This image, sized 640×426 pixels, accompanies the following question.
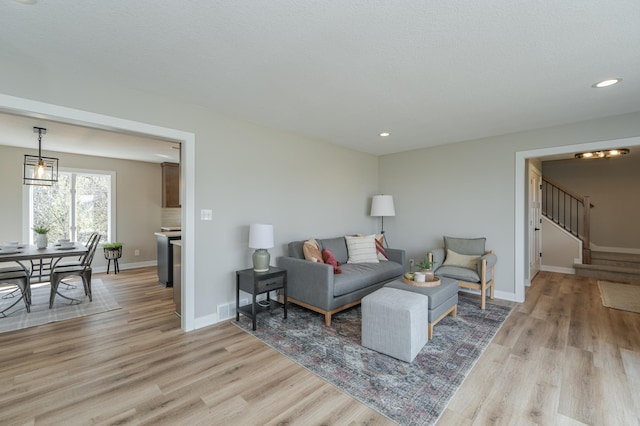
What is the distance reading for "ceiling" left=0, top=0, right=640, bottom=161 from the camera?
64.1 inches

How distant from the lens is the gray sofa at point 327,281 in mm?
3172

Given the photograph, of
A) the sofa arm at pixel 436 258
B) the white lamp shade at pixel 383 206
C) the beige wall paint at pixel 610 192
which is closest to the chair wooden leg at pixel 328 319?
the sofa arm at pixel 436 258

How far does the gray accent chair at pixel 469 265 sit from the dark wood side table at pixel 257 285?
89.1 inches

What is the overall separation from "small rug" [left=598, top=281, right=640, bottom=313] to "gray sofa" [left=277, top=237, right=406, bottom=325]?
2911 millimetres

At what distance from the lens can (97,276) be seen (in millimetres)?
5598

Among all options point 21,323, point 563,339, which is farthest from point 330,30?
point 21,323

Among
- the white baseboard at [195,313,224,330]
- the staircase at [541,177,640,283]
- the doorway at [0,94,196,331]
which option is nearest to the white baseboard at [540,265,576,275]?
the staircase at [541,177,640,283]

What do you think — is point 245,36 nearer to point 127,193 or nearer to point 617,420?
point 617,420

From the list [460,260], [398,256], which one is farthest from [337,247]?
[460,260]

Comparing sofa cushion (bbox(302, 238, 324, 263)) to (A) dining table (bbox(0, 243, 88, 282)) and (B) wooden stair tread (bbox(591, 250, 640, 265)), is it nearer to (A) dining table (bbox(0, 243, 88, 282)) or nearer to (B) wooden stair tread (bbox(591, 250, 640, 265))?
(A) dining table (bbox(0, 243, 88, 282))

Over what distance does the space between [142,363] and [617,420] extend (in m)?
3.43

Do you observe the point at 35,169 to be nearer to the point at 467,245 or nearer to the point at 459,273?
the point at 459,273

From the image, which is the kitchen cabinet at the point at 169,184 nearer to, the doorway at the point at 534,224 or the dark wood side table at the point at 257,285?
the dark wood side table at the point at 257,285

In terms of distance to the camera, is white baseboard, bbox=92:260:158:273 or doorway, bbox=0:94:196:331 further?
white baseboard, bbox=92:260:158:273
